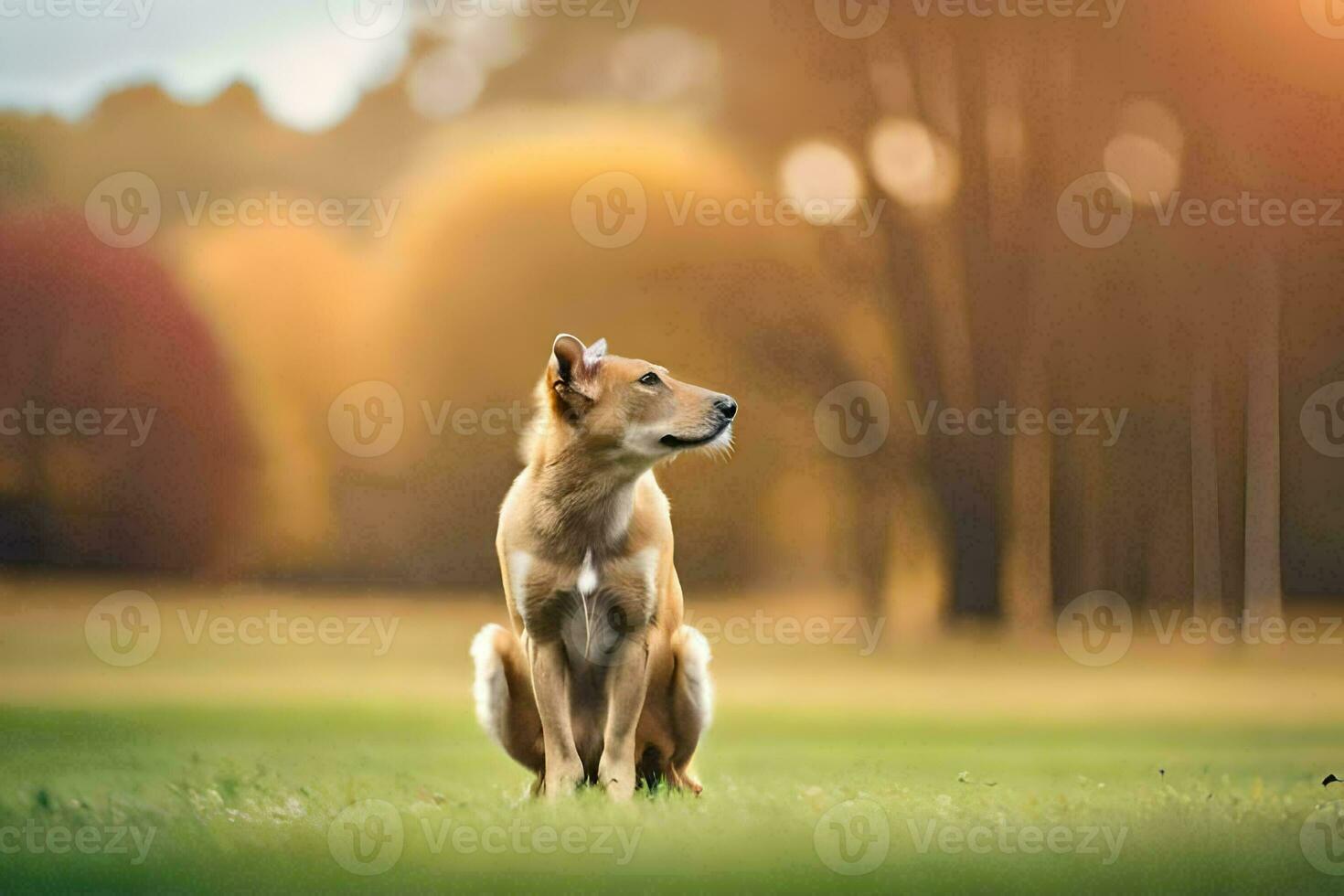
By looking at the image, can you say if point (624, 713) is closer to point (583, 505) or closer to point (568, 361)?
point (583, 505)

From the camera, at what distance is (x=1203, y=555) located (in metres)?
8.89

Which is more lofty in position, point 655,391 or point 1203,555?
point 655,391

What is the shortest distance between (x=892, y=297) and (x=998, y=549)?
1578mm

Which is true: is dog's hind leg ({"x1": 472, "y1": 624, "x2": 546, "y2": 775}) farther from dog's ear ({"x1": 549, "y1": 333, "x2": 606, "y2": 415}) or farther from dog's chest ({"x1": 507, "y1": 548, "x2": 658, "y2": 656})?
dog's ear ({"x1": 549, "y1": 333, "x2": 606, "y2": 415})

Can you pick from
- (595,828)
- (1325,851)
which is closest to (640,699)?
(595,828)

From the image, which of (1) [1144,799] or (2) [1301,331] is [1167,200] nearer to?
(2) [1301,331]

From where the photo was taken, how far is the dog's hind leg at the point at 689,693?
5531 millimetres

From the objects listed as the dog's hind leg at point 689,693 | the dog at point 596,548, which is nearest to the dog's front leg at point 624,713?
the dog at point 596,548

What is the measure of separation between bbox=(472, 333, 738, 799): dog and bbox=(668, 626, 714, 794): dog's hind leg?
0.36 ft

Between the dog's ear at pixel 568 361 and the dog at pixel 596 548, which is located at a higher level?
the dog's ear at pixel 568 361

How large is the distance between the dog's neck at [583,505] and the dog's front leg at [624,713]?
35 cm

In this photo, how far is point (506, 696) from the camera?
5.58 metres

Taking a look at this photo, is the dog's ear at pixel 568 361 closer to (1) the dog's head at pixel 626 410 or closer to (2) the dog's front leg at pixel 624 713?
(1) the dog's head at pixel 626 410

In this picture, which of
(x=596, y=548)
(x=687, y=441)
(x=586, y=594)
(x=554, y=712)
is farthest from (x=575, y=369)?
(x=554, y=712)
